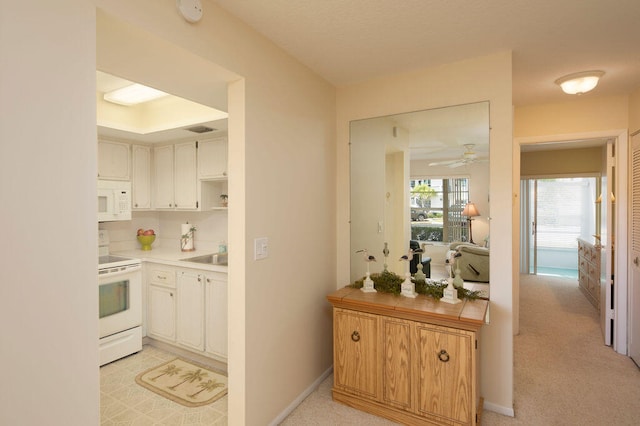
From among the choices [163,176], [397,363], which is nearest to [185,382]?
[397,363]

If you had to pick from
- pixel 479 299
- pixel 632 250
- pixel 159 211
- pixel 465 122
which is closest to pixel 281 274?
pixel 479 299

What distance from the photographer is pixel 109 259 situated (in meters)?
3.55

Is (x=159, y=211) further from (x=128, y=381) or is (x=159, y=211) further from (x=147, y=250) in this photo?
(x=128, y=381)

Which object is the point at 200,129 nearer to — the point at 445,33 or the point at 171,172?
the point at 171,172

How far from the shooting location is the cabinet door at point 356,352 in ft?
7.68

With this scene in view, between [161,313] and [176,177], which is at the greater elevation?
[176,177]

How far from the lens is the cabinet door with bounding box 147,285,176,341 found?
10.7 feet

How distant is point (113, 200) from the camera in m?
3.54

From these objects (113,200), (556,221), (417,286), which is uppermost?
(113,200)

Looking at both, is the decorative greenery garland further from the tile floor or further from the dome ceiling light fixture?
the dome ceiling light fixture

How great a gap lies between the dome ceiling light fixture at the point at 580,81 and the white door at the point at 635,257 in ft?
2.68

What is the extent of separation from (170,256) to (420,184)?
260 cm

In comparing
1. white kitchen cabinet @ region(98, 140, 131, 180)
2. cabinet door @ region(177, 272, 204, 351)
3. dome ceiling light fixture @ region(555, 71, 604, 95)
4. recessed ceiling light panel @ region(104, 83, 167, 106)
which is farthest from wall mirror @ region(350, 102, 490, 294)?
white kitchen cabinet @ region(98, 140, 131, 180)

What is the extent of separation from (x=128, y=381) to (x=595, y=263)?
233 inches
